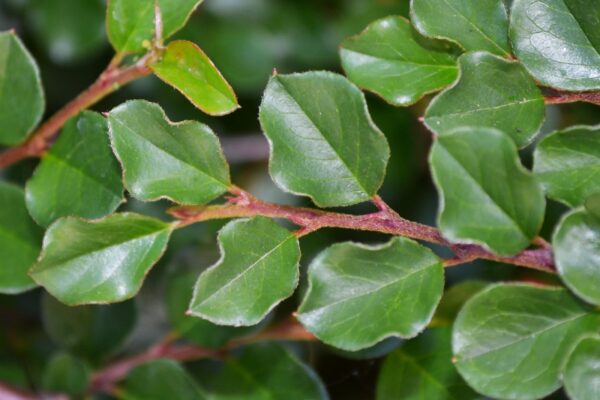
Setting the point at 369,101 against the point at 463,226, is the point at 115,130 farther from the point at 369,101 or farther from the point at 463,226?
the point at 369,101

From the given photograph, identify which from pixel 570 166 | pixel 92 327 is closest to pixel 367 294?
pixel 570 166

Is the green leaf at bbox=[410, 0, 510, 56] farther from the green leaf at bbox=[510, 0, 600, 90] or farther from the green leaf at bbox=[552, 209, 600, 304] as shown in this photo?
the green leaf at bbox=[552, 209, 600, 304]

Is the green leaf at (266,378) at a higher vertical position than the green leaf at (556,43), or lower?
lower

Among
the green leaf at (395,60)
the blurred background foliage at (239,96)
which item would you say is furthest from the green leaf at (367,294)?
the blurred background foliage at (239,96)

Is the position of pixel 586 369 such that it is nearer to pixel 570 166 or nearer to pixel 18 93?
pixel 570 166

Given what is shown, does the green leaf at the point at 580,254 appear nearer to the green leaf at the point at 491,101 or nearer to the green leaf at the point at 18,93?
the green leaf at the point at 491,101
